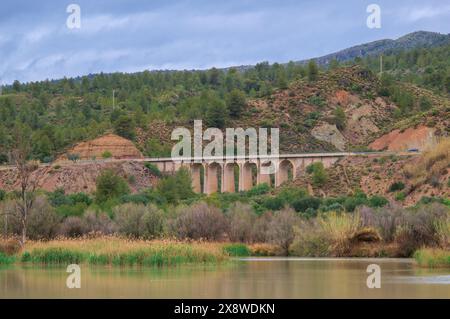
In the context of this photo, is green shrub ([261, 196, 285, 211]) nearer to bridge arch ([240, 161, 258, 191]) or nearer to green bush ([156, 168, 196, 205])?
green bush ([156, 168, 196, 205])

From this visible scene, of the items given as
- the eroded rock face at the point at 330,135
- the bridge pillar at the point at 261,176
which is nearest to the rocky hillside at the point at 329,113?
the eroded rock face at the point at 330,135

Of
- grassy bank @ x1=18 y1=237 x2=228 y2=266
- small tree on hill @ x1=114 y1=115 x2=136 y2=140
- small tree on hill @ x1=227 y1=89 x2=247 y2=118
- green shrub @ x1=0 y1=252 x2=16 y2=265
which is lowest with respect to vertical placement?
green shrub @ x1=0 y1=252 x2=16 y2=265

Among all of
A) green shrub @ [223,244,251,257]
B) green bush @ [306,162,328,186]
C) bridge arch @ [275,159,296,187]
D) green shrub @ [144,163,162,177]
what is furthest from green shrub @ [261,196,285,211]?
green shrub @ [144,163,162,177]

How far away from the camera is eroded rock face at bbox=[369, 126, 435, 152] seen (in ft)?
352

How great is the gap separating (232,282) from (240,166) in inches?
3408

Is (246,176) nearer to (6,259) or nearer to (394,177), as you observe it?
(394,177)

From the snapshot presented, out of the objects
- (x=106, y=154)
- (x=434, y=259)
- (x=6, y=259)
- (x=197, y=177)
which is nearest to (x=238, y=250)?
(x=6, y=259)

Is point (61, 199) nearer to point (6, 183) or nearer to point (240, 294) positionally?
point (6, 183)

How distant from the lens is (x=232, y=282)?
112 feet

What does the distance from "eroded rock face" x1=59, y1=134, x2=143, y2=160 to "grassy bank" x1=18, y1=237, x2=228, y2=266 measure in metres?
87.3

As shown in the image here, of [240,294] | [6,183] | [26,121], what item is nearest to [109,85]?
[26,121]
